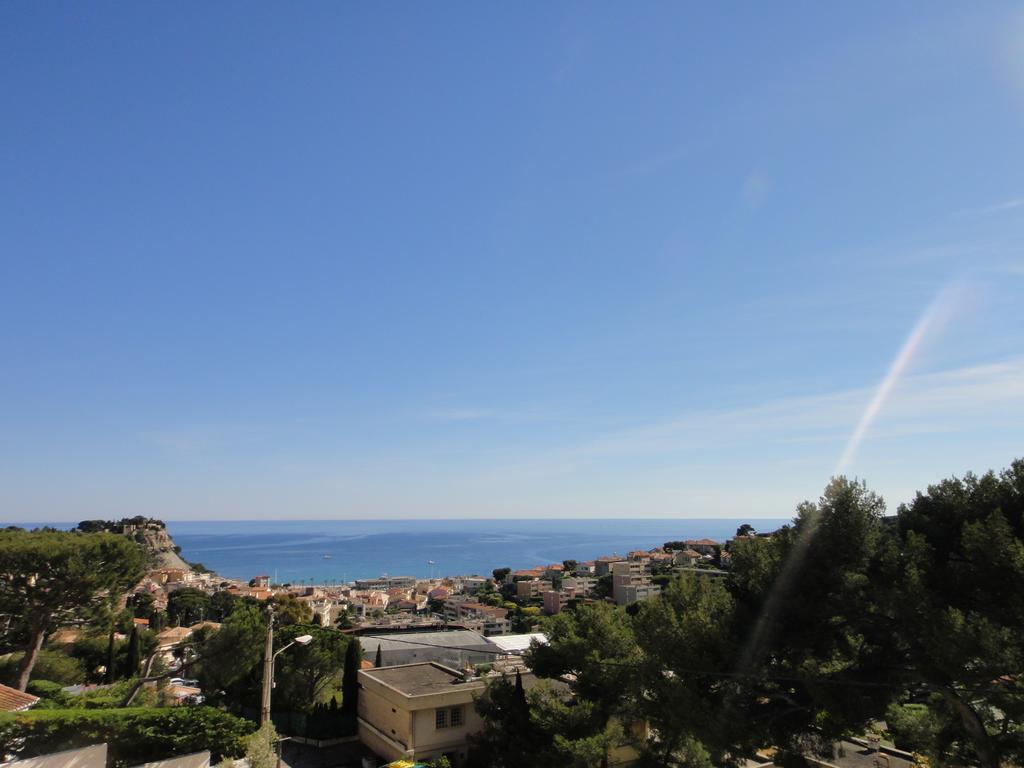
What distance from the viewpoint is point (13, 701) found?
1557 cm

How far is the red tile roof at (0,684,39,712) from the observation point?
49.6 ft

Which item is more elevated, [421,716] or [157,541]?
[421,716]

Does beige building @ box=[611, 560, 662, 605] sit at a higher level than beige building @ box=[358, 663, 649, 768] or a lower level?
lower

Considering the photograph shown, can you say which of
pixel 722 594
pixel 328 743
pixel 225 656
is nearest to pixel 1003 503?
pixel 722 594

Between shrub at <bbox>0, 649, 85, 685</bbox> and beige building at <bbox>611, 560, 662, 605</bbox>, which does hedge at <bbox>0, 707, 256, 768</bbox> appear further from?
beige building at <bbox>611, 560, 662, 605</bbox>

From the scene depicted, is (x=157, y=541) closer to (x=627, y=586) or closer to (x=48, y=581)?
(x=627, y=586)

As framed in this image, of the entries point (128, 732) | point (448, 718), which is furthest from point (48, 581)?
point (448, 718)

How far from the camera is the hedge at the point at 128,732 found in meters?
13.3

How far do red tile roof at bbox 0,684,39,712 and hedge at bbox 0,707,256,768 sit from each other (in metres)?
2.15

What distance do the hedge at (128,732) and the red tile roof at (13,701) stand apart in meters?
2.15

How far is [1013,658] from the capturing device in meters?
8.16

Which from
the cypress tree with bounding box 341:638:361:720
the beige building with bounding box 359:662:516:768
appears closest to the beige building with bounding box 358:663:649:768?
the beige building with bounding box 359:662:516:768

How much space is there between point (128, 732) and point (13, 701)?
14.7ft

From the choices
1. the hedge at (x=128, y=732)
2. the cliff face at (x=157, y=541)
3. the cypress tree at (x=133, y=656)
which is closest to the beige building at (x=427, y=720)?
the hedge at (x=128, y=732)
